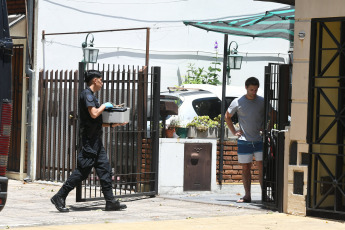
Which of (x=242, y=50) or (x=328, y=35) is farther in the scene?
(x=242, y=50)

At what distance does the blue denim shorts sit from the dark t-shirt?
245 centimetres

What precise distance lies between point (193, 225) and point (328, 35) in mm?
3361

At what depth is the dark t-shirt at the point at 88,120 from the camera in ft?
38.5

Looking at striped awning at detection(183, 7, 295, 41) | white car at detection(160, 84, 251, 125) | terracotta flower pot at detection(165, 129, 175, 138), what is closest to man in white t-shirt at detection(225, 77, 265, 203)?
terracotta flower pot at detection(165, 129, 175, 138)

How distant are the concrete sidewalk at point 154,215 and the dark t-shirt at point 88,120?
1.10 m

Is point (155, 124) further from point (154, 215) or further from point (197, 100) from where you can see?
point (197, 100)

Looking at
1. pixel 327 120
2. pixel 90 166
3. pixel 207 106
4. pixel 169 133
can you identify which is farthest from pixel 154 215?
pixel 207 106

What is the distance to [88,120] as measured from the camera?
11.8 metres

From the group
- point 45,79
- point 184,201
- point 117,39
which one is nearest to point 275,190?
point 184,201

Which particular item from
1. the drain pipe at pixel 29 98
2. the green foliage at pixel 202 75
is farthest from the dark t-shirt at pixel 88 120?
the green foliage at pixel 202 75

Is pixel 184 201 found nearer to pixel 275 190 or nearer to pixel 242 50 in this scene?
pixel 275 190

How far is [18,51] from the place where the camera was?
16.7 meters

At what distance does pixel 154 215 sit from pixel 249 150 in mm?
2335

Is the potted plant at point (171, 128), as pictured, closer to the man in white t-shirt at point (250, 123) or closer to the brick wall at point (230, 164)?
the brick wall at point (230, 164)
